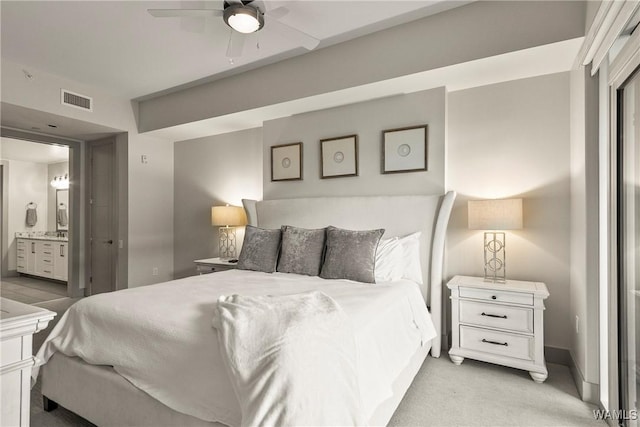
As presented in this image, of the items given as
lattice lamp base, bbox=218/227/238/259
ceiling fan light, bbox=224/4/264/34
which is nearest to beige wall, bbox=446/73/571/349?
ceiling fan light, bbox=224/4/264/34

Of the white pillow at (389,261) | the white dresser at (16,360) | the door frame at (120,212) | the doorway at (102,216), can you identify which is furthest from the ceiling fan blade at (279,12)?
the doorway at (102,216)

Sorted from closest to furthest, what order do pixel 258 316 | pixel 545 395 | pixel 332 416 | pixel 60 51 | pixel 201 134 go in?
1. pixel 332 416
2. pixel 258 316
3. pixel 545 395
4. pixel 60 51
5. pixel 201 134

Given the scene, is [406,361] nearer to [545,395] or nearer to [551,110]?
[545,395]

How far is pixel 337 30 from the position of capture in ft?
9.62

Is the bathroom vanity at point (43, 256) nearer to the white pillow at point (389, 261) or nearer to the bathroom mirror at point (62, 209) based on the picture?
the bathroom mirror at point (62, 209)

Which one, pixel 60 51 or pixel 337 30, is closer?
pixel 337 30

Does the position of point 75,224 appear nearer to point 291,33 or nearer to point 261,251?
point 261,251

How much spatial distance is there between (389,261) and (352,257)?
333 millimetres

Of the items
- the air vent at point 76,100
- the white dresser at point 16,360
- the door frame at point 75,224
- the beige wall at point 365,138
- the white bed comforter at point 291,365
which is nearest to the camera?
the white dresser at point 16,360

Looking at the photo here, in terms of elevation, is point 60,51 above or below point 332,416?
above

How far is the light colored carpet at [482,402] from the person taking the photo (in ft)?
6.56

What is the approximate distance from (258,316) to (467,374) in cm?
194

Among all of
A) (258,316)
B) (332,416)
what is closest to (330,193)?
(258,316)

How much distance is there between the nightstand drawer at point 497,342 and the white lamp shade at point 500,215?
2.70 ft
